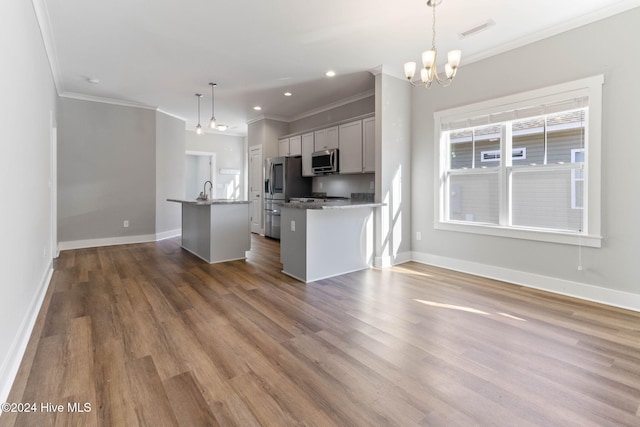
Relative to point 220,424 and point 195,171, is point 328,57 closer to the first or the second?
point 220,424

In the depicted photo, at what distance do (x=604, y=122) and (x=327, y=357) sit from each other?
11.1 ft

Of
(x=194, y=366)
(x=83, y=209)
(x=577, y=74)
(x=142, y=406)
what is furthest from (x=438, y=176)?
(x=83, y=209)

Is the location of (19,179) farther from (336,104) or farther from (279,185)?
(336,104)

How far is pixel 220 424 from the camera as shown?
4.85 feet

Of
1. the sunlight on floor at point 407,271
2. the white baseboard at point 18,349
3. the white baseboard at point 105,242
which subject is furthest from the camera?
the white baseboard at point 105,242

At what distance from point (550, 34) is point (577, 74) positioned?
0.53 metres

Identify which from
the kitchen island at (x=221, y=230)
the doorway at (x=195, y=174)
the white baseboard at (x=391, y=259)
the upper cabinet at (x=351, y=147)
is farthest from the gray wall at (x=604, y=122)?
the doorway at (x=195, y=174)

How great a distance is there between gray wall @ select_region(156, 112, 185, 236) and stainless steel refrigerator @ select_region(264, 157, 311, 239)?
202 cm

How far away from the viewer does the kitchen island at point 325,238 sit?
12.5ft

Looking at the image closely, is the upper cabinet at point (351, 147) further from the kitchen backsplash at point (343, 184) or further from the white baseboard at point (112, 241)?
the white baseboard at point (112, 241)

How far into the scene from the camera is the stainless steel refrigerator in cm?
659

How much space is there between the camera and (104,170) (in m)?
5.95

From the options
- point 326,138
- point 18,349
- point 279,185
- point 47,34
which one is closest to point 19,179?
point 18,349

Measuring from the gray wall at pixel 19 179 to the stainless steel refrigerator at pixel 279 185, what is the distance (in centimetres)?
397
